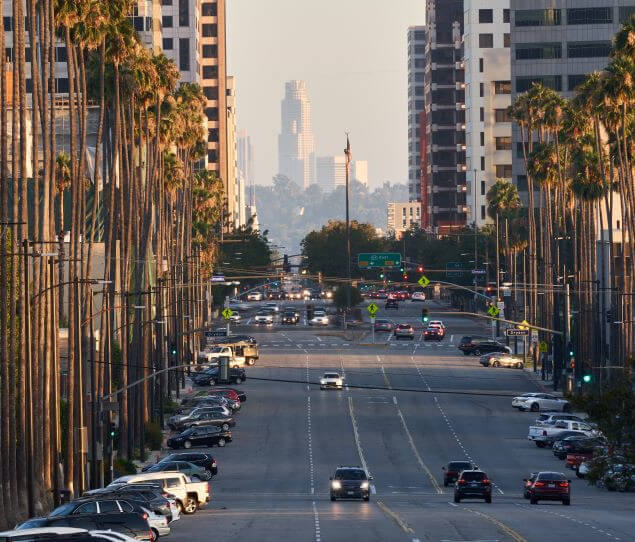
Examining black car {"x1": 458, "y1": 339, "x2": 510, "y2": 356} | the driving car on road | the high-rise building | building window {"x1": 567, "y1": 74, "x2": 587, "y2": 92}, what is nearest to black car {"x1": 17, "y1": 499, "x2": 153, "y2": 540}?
black car {"x1": 458, "y1": 339, "x2": 510, "y2": 356}

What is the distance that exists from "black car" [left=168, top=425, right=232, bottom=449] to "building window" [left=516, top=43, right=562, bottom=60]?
113366mm

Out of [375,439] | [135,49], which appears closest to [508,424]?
[375,439]

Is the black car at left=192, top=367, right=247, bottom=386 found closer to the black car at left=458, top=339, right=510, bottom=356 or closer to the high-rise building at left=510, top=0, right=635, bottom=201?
the black car at left=458, top=339, right=510, bottom=356

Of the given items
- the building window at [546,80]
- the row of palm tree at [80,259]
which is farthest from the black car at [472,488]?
the building window at [546,80]

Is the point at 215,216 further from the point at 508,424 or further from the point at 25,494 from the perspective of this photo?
the point at 25,494

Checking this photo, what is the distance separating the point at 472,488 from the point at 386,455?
2107 cm

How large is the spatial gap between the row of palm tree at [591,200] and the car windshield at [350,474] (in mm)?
33184

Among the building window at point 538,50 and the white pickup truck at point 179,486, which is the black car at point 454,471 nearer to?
the white pickup truck at point 179,486

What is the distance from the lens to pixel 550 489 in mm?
68500

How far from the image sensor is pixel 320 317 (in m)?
188

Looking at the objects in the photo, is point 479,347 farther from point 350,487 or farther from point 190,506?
point 190,506

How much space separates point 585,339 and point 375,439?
34.5 metres

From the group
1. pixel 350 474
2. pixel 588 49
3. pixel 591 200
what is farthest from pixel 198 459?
pixel 588 49

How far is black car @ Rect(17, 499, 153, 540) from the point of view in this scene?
152 feet
